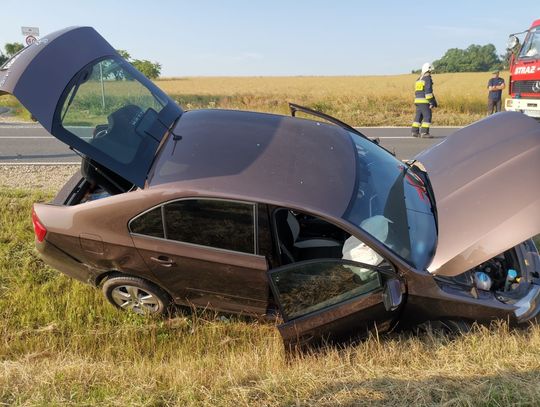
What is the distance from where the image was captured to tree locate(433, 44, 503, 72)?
8519cm

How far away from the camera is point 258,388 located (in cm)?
249

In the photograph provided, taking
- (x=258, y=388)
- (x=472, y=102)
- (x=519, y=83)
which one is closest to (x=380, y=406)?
(x=258, y=388)

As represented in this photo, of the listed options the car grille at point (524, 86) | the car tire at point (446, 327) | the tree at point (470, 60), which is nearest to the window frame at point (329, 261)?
the car tire at point (446, 327)

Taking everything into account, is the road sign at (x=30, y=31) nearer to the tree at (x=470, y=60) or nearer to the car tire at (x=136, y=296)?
the car tire at (x=136, y=296)

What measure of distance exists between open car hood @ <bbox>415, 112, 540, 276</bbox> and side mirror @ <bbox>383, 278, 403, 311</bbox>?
309 mm

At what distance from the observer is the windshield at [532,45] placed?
1014 centimetres

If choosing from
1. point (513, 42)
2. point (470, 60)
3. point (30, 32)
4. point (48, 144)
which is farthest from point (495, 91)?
point (470, 60)

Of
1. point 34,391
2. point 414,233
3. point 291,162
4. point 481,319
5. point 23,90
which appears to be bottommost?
point 34,391

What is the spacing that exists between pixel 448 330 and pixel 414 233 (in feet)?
→ 2.51

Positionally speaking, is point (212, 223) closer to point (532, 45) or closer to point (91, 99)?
point (91, 99)

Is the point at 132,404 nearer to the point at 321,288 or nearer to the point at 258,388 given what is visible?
the point at 258,388

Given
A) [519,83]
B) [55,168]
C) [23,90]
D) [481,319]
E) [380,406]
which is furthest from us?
[519,83]

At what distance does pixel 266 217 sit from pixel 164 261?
0.85m

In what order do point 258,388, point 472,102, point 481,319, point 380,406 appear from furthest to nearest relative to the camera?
1. point 472,102
2. point 481,319
3. point 258,388
4. point 380,406
